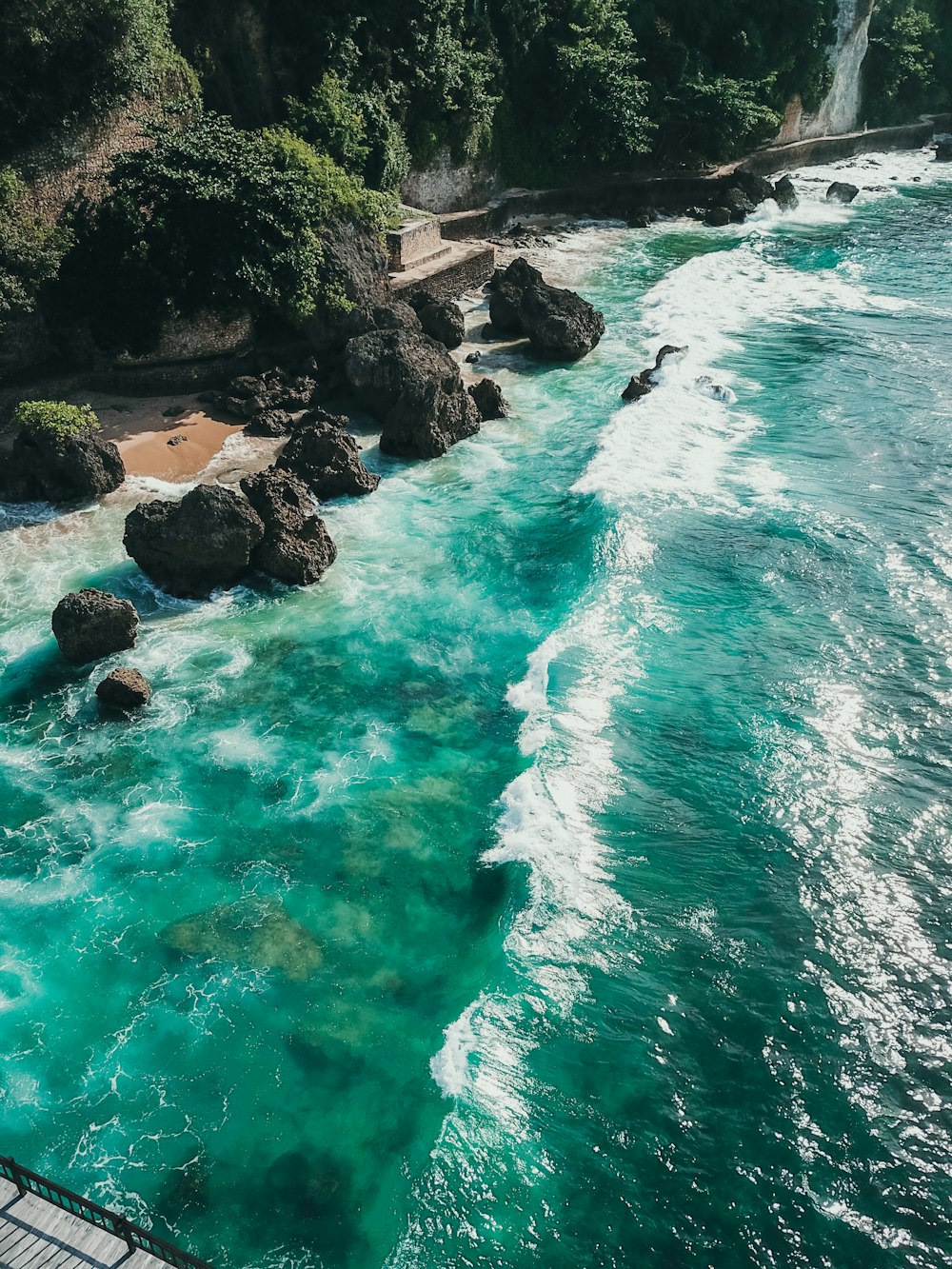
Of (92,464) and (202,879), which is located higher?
(92,464)

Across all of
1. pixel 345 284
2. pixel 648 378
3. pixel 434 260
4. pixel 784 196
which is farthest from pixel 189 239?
pixel 784 196

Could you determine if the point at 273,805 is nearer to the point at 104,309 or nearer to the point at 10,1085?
the point at 10,1085

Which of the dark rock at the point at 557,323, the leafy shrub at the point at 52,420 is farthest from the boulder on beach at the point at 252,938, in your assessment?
the dark rock at the point at 557,323

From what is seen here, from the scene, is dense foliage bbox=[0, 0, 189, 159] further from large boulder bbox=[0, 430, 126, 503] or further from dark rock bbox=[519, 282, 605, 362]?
dark rock bbox=[519, 282, 605, 362]

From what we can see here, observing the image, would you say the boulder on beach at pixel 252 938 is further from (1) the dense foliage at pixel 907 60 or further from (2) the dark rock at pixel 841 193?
(1) the dense foliage at pixel 907 60

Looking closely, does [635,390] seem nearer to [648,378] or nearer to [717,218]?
[648,378]

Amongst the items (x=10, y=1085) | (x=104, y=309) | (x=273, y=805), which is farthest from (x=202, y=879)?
(x=104, y=309)
